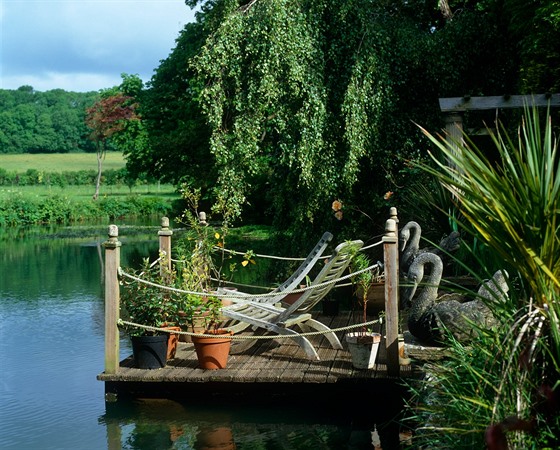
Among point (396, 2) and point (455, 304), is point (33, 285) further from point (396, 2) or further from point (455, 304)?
point (455, 304)

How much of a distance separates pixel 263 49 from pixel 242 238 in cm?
1159

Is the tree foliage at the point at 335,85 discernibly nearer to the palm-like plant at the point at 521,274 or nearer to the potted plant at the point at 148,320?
the potted plant at the point at 148,320

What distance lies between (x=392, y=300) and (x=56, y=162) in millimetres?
57567

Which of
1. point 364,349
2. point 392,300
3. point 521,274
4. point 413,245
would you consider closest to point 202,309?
point 364,349

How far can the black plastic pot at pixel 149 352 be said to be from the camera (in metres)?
7.09

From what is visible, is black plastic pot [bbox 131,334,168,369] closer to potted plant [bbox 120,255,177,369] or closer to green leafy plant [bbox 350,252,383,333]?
potted plant [bbox 120,255,177,369]

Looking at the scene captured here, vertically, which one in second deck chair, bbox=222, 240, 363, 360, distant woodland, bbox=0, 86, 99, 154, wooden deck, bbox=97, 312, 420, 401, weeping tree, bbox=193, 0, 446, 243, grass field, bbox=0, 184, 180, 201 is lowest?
wooden deck, bbox=97, 312, 420, 401

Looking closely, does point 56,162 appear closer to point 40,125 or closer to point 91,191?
point 40,125

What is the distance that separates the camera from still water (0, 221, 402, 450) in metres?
6.38

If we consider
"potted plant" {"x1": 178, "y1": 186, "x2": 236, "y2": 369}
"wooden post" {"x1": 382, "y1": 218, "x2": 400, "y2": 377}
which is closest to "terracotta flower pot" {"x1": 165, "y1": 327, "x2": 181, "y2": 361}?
"potted plant" {"x1": 178, "y1": 186, "x2": 236, "y2": 369}

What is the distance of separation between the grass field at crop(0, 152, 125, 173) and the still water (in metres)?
47.1

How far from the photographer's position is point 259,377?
22.4 ft

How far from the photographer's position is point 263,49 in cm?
1243

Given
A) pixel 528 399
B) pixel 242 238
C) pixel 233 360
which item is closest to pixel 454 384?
pixel 528 399
